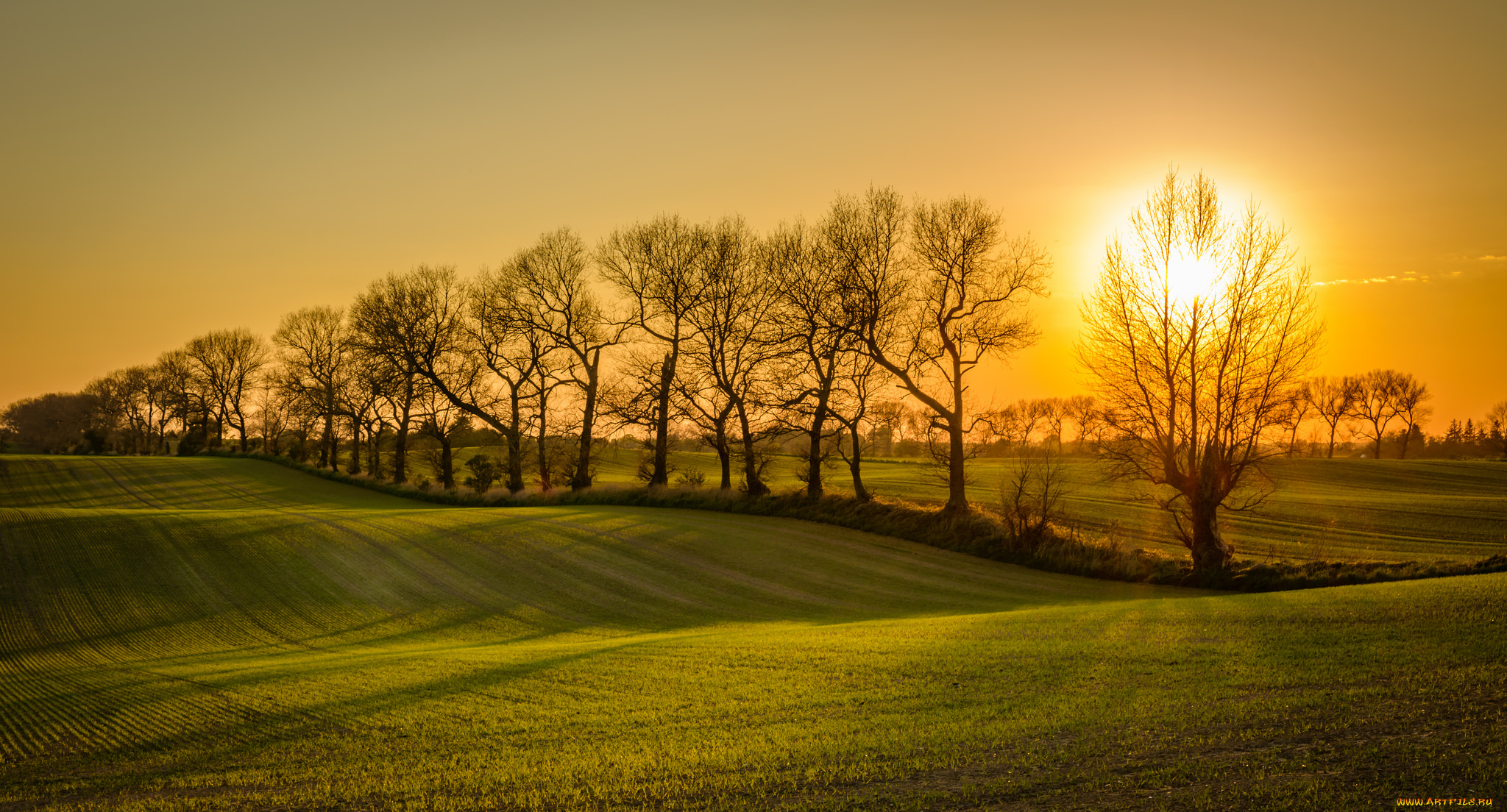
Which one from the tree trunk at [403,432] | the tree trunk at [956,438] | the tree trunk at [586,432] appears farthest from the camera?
the tree trunk at [403,432]

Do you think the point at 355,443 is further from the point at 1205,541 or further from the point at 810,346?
the point at 1205,541

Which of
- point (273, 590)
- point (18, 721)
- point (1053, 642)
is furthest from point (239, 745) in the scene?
point (273, 590)

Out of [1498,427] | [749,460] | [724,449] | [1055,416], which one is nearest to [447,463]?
[724,449]

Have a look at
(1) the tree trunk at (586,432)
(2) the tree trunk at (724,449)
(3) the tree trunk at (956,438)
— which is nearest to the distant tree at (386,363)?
(1) the tree trunk at (586,432)

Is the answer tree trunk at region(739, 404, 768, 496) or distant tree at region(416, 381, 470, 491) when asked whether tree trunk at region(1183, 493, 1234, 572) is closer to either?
tree trunk at region(739, 404, 768, 496)

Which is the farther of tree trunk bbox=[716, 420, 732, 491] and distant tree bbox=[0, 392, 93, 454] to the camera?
distant tree bbox=[0, 392, 93, 454]

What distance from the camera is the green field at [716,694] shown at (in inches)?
263

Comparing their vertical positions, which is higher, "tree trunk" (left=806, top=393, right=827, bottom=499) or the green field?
"tree trunk" (left=806, top=393, right=827, bottom=499)

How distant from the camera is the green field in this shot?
21.9 ft

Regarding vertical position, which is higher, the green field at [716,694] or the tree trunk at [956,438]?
the tree trunk at [956,438]

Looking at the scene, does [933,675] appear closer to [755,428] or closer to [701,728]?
[701,728]

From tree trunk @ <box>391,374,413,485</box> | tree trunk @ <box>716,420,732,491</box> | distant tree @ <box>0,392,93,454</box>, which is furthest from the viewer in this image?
distant tree @ <box>0,392,93,454</box>

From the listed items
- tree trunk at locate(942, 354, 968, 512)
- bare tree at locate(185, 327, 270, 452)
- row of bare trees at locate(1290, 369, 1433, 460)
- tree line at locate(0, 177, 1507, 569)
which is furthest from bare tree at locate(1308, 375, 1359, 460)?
bare tree at locate(185, 327, 270, 452)

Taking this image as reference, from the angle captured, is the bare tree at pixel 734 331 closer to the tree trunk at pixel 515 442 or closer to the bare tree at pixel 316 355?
the tree trunk at pixel 515 442
